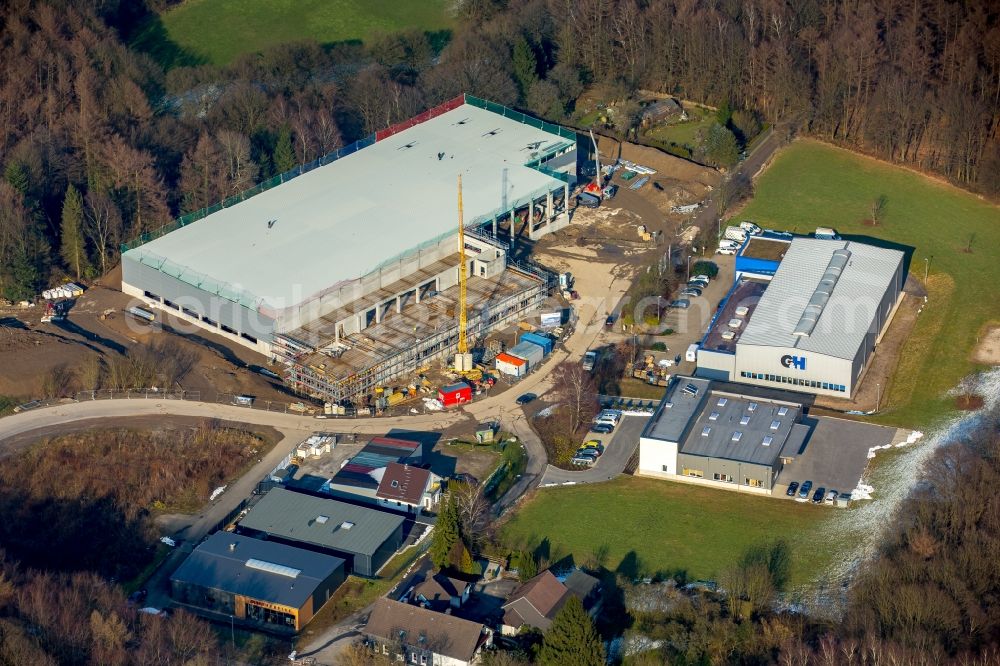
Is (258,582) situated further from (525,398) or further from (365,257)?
(365,257)

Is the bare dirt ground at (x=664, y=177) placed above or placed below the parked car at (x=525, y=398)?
above

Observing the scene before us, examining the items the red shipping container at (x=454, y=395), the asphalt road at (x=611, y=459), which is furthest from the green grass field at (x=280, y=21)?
the asphalt road at (x=611, y=459)

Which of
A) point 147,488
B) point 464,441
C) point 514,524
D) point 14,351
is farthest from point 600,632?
point 14,351

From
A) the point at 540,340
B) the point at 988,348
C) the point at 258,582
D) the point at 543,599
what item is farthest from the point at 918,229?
the point at 258,582

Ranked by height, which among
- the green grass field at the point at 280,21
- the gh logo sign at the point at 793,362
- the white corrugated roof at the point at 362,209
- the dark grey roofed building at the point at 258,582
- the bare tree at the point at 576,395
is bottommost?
the dark grey roofed building at the point at 258,582

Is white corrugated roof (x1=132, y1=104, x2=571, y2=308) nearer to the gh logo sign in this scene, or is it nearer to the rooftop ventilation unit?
the rooftop ventilation unit

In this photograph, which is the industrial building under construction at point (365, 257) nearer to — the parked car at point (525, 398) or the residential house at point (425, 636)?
the parked car at point (525, 398)
